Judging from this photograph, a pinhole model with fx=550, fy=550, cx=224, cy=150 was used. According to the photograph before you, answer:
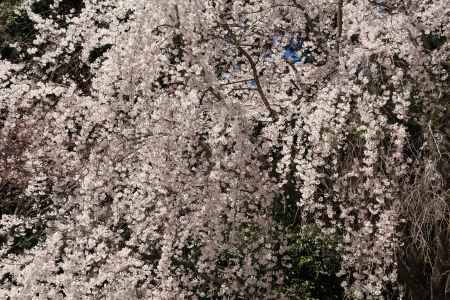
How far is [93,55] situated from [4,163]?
3.32 meters

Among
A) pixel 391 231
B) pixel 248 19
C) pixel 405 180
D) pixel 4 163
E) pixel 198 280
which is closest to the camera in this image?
pixel 391 231

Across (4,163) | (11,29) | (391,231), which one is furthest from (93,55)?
(391,231)

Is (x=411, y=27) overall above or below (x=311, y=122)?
above

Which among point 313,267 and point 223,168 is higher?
point 223,168

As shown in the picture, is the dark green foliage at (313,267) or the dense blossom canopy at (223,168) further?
the dark green foliage at (313,267)

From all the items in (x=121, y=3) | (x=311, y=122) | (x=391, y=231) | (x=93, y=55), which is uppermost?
(x=93, y=55)

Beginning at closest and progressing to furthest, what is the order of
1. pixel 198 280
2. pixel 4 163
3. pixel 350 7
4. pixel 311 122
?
pixel 311 122, pixel 198 280, pixel 350 7, pixel 4 163

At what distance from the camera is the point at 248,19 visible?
6598 millimetres

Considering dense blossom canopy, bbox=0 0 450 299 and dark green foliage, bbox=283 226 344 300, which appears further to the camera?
dark green foliage, bbox=283 226 344 300

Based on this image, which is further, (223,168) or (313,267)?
(313,267)

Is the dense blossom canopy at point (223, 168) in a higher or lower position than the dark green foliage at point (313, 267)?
higher

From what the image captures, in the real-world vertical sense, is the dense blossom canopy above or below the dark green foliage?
above

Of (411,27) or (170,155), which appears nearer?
(411,27)

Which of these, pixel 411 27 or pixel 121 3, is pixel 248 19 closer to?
pixel 121 3
